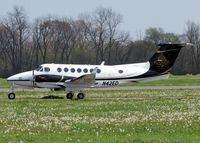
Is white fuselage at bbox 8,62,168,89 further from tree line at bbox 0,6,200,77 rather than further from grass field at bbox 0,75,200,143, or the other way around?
tree line at bbox 0,6,200,77

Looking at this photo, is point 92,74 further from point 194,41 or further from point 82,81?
point 194,41

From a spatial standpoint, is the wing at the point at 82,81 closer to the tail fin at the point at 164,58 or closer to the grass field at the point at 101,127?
the tail fin at the point at 164,58

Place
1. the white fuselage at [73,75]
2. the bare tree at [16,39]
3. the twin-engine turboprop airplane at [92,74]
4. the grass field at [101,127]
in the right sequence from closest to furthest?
1. the grass field at [101,127]
2. the twin-engine turboprop airplane at [92,74]
3. the white fuselage at [73,75]
4. the bare tree at [16,39]

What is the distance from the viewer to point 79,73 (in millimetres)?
38250

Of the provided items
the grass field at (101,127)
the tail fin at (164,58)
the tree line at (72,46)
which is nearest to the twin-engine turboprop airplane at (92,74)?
the tail fin at (164,58)

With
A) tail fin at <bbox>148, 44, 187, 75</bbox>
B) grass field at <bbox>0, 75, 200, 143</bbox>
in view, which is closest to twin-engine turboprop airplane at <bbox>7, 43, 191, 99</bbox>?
tail fin at <bbox>148, 44, 187, 75</bbox>

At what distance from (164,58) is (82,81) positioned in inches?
310

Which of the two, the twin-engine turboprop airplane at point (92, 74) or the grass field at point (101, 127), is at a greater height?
the twin-engine turboprop airplane at point (92, 74)

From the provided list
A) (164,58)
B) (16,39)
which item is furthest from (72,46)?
(164,58)

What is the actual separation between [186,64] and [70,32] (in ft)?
98.4

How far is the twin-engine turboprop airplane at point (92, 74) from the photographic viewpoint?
36469 millimetres

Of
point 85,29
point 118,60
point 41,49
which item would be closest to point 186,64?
point 118,60

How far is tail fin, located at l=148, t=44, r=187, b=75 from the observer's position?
40.4m

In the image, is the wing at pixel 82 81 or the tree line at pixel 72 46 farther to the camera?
the tree line at pixel 72 46
